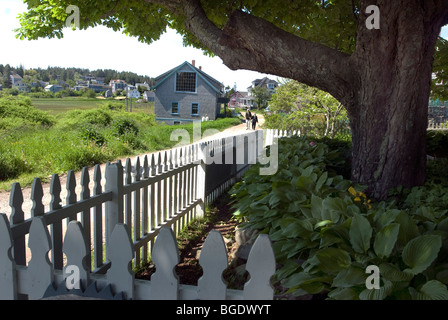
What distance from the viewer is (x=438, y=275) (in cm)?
172

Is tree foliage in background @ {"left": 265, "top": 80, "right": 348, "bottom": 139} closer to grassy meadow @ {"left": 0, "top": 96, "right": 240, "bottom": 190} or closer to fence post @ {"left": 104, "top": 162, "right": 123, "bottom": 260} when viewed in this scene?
grassy meadow @ {"left": 0, "top": 96, "right": 240, "bottom": 190}

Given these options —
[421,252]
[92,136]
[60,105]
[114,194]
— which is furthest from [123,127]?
[60,105]

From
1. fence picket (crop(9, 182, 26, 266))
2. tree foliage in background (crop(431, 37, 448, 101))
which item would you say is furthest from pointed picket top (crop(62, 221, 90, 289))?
tree foliage in background (crop(431, 37, 448, 101))

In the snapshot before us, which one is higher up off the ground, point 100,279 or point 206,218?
point 100,279

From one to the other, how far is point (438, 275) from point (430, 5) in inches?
138

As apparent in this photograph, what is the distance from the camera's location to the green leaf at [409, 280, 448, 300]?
1520mm

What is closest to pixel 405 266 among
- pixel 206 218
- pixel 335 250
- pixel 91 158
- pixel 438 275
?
pixel 438 275

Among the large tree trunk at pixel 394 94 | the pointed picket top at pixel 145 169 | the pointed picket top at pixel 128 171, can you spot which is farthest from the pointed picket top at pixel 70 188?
the large tree trunk at pixel 394 94

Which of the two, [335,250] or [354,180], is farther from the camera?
[354,180]

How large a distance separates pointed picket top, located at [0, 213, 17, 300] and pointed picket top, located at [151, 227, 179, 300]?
0.84 metres

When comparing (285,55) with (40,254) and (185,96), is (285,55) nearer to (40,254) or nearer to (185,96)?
(40,254)

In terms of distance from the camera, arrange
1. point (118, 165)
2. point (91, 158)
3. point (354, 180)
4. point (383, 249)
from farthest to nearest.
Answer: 1. point (91, 158)
2. point (354, 180)
3. point (118, 165)
4. point (383, 249)
